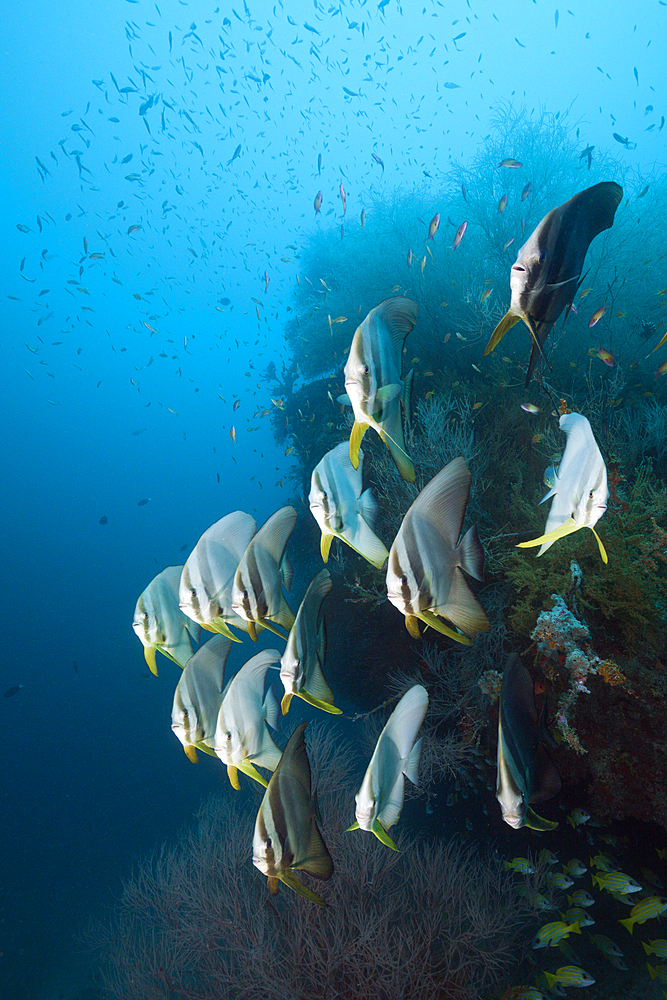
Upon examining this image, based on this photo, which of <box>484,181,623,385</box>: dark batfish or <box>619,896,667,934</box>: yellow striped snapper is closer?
<box>484,181,623,385</box>: dark batfish

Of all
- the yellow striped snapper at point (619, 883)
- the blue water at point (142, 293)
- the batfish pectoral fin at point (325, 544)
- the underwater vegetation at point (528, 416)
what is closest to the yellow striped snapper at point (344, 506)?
the batfish pectoral fin at point (325, 544)

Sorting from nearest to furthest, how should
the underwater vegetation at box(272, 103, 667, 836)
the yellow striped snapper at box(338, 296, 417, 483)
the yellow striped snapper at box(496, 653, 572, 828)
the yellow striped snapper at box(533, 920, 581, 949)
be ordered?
the yellow striped snapper at box(338, 296, 417, 483)
the yellow striped snapper at box(496, 653, 572, 828)
the yellow striped snapper at box(533, 920, 581, 949)
the underwater vegetation at box(272, 103, 667, 836)

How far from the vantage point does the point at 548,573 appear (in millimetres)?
4062

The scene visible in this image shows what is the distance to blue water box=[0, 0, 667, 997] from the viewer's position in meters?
14.6

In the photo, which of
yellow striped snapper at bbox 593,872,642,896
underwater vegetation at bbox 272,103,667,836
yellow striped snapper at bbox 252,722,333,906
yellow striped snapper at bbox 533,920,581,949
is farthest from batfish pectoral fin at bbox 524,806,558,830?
yellow striped snapper at bbox 533,920,581,949

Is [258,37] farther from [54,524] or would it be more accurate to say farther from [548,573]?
[548,573]

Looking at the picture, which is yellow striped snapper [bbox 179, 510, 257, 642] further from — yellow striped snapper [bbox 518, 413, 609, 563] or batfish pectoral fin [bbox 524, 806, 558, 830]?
batfish pectoral fin [bbox 524, 806, 558, 830]

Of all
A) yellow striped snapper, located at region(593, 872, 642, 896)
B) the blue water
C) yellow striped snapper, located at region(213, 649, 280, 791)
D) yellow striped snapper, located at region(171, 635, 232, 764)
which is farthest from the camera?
the blue water

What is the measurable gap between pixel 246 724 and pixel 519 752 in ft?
3.75

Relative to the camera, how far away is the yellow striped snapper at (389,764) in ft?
5.47

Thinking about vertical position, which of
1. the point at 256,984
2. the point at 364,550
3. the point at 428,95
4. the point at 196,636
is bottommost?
the point at 256,984

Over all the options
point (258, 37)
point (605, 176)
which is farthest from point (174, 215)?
point (605, 176)

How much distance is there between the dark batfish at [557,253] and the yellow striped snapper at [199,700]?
1866 millimetres

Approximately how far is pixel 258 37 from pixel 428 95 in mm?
30034
